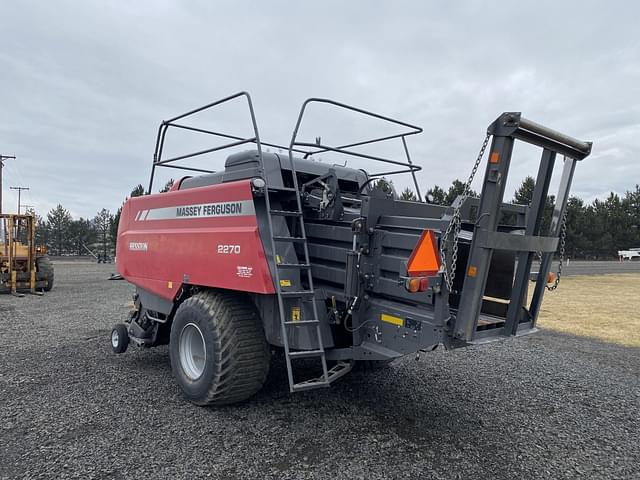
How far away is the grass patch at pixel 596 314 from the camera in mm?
8508

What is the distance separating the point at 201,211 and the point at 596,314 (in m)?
9.70

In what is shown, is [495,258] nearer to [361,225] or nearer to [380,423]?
[361,225]

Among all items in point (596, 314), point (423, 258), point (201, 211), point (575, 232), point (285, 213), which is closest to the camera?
point (423, 258)

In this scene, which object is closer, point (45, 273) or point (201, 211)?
point (201, 211)

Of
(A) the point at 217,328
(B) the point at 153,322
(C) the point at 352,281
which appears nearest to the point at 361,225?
(C) the point at 352,281

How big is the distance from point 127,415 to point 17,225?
41.8ft

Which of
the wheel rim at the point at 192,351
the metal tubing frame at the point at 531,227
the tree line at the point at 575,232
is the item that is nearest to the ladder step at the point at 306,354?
the wheel rim at the point at 192,351

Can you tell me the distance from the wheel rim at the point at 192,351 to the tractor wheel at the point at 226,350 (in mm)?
42

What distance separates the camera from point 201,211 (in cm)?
453

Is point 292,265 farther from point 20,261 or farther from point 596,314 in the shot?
point 20,261

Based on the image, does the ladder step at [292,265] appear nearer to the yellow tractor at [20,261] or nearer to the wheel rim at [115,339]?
the wheel rim at [115,339]

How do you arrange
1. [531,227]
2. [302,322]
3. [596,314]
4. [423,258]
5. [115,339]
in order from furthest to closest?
1. [596,314]
2. [115,339]
3. [302,322]
4. [531,227]
5. [423,258]

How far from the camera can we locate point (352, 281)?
12.1 ft

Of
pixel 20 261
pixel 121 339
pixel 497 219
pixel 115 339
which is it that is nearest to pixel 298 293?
pixel 497 219
